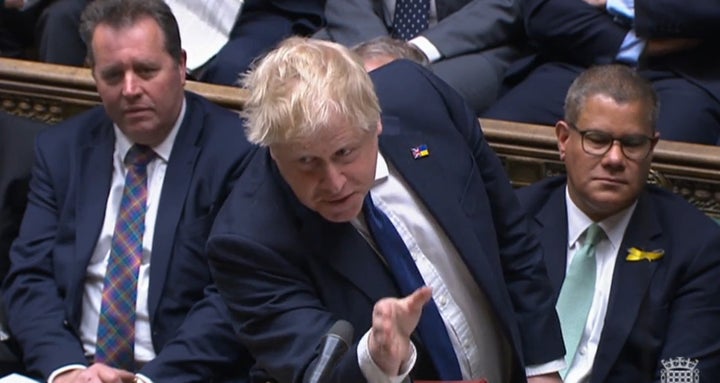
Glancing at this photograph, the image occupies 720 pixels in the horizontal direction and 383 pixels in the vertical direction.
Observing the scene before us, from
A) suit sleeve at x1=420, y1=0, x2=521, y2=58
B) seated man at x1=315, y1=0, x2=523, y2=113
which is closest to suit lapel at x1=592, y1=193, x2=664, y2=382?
seated man at x1=315, y1=0, x2=523, y2=113

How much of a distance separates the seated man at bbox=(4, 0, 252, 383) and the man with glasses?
70 cm

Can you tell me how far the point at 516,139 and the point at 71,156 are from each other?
1.05 metres

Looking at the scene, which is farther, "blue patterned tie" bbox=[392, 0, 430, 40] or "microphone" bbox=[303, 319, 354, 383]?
"blue patterned tie" bbox=[392, 0, 430, 40]

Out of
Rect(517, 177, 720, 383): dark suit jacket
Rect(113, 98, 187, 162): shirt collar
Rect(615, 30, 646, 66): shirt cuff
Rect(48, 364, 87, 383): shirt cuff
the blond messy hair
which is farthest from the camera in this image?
Rect(615, 30, 646, 66): shirt cuff

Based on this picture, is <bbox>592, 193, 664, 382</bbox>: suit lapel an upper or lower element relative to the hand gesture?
lower

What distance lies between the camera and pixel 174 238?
9.84 ft

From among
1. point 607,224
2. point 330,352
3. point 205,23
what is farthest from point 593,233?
point 205,23

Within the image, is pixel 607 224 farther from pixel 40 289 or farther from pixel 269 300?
pixel 40 289

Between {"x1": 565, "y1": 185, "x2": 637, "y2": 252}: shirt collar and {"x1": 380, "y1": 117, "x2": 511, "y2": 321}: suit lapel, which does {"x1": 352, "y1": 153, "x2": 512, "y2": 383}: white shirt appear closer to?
{"x1": 380, "y1": 117, "x2": 511, "y2": 321}: suit lapel

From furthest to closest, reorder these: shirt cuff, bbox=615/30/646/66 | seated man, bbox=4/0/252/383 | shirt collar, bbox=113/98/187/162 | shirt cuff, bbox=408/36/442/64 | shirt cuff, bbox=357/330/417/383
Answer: shirt cuff, bbox=408/36/442/64
shirt cuff, bbox=615/30/646/66
shirt collar, bbox=113/98/187/162
seated man, bbox=4/0/252/383
shirt cuff, bbox=357/330/417/383

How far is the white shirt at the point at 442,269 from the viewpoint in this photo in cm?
230

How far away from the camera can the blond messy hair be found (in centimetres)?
204

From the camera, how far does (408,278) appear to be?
2.24 meters

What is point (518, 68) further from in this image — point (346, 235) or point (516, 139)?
point (346, 235)
